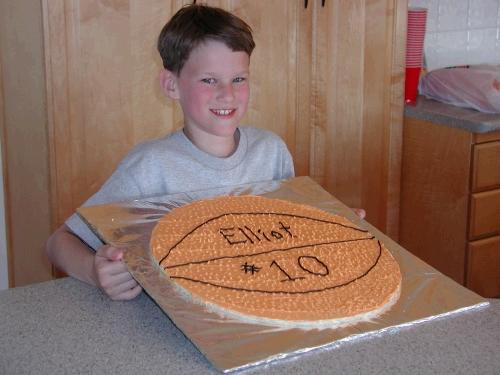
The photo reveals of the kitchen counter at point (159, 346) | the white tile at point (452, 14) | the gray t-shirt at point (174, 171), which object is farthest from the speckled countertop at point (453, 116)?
the kitchen counter at point (159, 346)

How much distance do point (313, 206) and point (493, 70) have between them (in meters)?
1.72

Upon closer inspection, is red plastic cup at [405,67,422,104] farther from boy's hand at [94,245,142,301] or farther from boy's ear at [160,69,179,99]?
boy's hand at [94,245,142,301]

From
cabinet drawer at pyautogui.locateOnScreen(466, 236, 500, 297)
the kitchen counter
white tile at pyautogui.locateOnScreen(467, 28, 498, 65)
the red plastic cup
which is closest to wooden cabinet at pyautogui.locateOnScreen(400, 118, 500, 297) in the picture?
cabinet drawer at pyautogui.locateOnScreen(466, 236, 500, 297)

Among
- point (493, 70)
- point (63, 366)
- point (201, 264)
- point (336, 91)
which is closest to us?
point (63, 366)

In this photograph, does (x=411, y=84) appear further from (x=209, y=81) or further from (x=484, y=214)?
(x=209, y=81)

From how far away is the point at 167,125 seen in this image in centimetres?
223

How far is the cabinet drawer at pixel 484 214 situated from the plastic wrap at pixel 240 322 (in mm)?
1388

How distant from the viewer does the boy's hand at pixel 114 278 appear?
104cm

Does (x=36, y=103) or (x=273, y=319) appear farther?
(x=36, y=103)

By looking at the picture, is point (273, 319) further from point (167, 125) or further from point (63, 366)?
point (167, 125)

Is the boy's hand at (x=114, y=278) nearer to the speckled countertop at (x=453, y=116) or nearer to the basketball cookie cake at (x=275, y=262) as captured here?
the basketball cookie cake at (x=275, y=262)

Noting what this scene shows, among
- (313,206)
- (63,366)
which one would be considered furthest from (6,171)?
(63,366)

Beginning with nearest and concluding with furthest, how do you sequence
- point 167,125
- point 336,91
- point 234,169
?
point 234,169 < point 167,125 < point 336,91

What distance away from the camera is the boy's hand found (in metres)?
1.04
